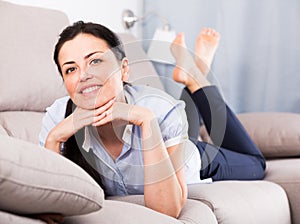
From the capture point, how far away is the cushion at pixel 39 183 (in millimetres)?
908

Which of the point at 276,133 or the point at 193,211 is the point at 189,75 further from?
the point at 193,211

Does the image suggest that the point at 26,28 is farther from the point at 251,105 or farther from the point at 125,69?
the point at 251,105

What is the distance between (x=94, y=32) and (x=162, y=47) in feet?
0.72

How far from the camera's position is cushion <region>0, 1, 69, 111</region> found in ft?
6.17

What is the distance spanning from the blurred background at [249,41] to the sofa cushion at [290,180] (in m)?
0.85

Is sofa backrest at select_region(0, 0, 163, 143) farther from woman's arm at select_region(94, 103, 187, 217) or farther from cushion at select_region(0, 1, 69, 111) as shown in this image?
woman's arm at select_region(94, 103, 187, 217)

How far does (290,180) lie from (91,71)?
880mm

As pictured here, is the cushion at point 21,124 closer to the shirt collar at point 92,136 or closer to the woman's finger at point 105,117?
the shirt collar at point 92,136

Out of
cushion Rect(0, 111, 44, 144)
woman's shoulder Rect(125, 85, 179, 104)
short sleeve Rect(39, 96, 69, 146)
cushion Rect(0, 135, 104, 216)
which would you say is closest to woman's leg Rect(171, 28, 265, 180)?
woman's shoulder Rect(125, 85, 179, 104)

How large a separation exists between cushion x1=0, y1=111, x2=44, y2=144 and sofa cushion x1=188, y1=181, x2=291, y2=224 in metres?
0.53

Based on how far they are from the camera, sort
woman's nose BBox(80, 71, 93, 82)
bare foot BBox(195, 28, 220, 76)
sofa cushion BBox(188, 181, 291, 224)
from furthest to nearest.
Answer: bare foot BBox(195, 28, 220, 76) < sofa cushion BBox(188, 181, 291, 224) < woman's nose BBox(80, 71, 93, 82)

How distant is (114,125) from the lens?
1.39 m

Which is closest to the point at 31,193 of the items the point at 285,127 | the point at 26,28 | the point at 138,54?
the point at 138,54

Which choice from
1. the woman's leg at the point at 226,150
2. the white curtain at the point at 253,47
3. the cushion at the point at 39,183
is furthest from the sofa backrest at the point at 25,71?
the white curtain at the point at 253,47
